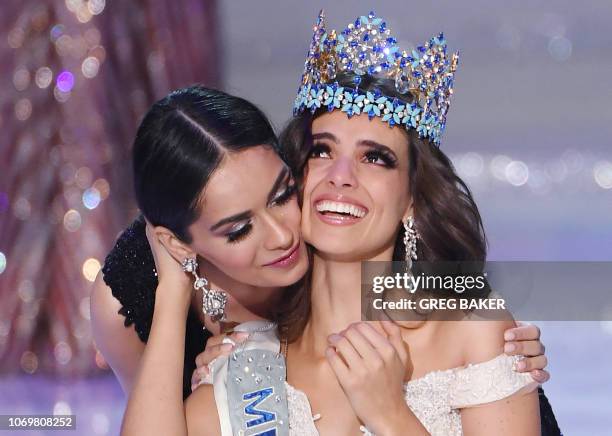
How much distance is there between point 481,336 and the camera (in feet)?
7.34

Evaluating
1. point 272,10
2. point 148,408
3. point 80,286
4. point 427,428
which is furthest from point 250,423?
point 272,10

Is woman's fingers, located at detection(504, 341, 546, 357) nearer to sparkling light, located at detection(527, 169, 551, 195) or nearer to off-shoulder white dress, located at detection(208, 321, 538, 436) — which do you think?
off-shoulder white dress, located at detection(208, 321, 538, 436)

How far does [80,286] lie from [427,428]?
297cm

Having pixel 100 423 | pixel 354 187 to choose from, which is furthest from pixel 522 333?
pixel 100 423

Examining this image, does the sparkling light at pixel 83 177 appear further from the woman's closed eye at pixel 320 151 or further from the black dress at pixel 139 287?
the woman's closed eye at pixel 320 151

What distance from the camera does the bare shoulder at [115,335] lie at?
289 cm

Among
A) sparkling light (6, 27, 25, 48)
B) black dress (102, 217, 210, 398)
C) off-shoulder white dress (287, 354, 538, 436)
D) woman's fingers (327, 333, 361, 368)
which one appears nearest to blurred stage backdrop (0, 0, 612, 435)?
sparkling light (6, 27, 25, 48)

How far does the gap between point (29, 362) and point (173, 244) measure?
274 centimetres

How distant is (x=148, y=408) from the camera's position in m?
2.32

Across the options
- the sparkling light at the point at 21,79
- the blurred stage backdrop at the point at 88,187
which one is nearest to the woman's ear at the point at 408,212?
the blurred stage backdrop at the point at 88,187

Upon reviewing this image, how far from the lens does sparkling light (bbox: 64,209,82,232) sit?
491 centimetres

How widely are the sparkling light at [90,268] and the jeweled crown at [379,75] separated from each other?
105 inches

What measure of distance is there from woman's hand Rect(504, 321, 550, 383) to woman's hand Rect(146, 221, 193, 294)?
2.70ft

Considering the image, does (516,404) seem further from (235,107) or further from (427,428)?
(235,107)
